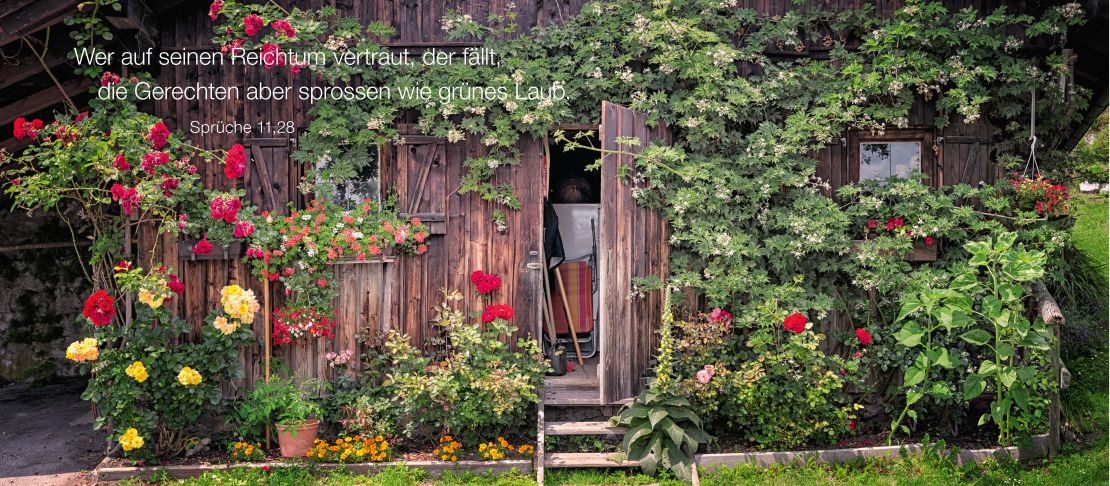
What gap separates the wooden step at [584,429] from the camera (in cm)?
626

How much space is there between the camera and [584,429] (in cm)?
630

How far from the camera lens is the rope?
661cm

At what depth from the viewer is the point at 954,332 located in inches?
251

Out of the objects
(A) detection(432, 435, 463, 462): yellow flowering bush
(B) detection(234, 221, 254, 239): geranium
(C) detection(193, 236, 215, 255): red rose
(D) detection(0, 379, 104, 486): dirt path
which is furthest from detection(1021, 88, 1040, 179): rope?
(D) detection(0, 379, 104, 486): dirt path

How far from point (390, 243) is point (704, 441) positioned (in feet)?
9.54

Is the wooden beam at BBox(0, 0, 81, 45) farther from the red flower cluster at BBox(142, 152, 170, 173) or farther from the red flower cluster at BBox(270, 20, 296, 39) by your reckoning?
the red flower cluster at BBox(270, 20, 296, 39)

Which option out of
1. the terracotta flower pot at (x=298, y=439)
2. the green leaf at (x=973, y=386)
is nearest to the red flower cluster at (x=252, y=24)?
the terracotta flower pot at (x=298, y=439)

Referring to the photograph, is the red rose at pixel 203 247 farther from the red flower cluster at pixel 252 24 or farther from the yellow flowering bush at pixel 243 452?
the red flower cluster at pixel 252 24

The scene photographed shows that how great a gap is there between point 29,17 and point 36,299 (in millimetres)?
4367

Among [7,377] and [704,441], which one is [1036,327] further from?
[7,377]

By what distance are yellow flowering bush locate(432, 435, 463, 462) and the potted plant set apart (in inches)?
39.4

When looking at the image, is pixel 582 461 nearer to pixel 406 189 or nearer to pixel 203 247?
pixel 406 189

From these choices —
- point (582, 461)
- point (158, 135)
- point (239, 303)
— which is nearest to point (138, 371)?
point (239, 303)

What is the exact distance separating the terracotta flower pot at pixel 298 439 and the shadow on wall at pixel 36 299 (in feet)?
13.5
